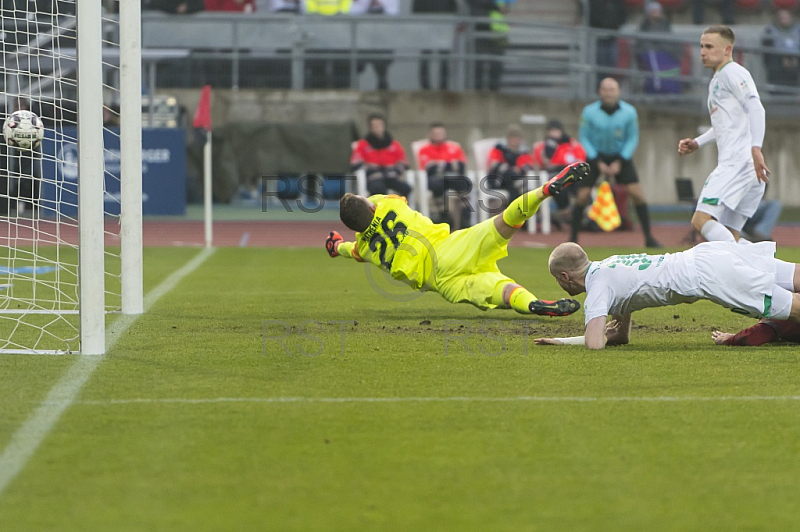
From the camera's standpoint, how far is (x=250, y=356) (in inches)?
255

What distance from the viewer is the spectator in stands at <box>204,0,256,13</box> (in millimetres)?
23422

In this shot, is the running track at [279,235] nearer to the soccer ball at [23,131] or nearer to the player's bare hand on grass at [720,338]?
the soccer ball at [23,131]

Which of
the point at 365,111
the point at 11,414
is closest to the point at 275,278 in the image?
the point at 11,414

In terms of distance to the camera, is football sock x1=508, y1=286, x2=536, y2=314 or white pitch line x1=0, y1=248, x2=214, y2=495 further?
football sock x1=508, y1=286, x2=536, y2=314

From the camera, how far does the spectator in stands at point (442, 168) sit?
1823 cm

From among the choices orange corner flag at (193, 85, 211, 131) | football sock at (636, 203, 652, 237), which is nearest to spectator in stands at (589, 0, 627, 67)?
football sock at (636, 203, 652, 237)

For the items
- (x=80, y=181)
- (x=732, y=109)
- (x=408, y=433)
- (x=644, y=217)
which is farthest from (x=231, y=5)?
(x=408, y=433)

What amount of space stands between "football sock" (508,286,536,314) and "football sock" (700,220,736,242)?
7.14ft

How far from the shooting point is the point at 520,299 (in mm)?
7355

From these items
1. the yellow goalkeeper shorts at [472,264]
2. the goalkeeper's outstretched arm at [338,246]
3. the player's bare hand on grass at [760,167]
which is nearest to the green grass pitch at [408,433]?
the yellow goalkeeper shorts at [472,264]

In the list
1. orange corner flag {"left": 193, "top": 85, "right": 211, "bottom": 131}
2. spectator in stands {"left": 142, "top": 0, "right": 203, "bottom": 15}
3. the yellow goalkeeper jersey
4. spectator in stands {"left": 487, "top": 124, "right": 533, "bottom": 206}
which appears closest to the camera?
the yellow goalkeeper jersey

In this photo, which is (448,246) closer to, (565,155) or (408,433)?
(408,433)

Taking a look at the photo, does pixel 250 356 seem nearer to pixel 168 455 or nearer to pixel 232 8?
pixel 168 455

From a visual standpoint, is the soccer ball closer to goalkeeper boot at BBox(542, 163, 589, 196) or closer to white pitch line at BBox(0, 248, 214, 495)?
white pitch line at BBox(0, 248, 214, 495)
